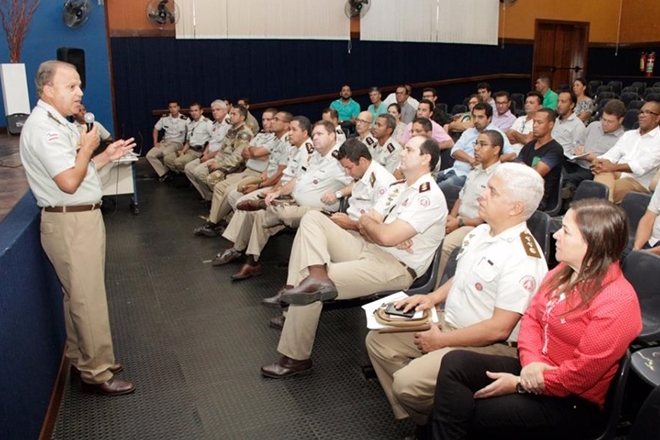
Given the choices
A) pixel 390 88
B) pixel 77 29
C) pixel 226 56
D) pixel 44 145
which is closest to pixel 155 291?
pixel 44 145

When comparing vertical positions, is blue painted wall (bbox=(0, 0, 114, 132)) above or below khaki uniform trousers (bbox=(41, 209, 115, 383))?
above

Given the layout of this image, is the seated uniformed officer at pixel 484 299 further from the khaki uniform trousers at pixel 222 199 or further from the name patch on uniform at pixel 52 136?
the khaki uniform trousers at pixel 222 199

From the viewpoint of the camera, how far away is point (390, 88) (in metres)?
11.4

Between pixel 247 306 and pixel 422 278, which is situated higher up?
pixel 422 278

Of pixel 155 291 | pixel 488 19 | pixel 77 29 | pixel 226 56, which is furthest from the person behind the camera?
pixel 488 19

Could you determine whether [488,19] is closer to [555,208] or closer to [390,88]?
[390,88]

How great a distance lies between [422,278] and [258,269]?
1.65 meters

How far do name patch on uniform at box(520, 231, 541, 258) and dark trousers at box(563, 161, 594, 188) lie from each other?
9.91 ft

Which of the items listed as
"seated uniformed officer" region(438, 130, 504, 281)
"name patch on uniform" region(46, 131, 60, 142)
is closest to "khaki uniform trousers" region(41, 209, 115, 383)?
"name patch on uniform" region(46, 131, 60, 142)

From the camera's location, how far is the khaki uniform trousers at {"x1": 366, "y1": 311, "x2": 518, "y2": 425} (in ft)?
6.45

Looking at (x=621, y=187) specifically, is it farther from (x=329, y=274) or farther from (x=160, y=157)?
(x=160, y=157)

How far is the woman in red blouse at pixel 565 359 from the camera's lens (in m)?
1.63

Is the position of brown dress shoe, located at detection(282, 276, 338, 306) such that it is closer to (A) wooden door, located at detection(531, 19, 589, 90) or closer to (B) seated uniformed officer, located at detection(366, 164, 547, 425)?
(B) seated uniformed officer, located at detection(366, 164, 547, 425)

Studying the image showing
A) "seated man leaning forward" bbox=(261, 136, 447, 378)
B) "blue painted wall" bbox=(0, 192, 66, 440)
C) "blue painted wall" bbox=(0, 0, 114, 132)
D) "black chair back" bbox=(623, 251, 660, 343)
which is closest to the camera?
"blue painted wall" bbox=(0, 192, 66, 440)
